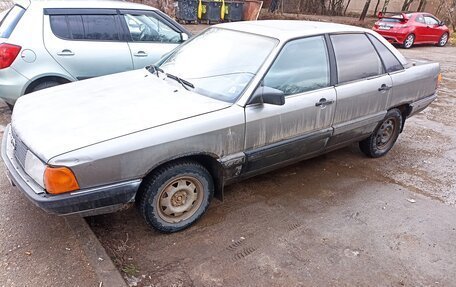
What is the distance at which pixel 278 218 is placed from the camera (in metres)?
3.41

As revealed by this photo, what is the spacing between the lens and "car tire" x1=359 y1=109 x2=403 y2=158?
15.0 ft

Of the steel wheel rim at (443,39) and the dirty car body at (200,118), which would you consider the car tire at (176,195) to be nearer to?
the dirty car body at (200,118)

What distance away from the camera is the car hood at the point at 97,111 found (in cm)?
260

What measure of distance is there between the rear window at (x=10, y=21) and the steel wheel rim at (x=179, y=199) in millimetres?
3384

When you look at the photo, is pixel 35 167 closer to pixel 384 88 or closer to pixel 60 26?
pixel 60 26

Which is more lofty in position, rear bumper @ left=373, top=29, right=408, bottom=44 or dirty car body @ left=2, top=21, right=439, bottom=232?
dirty car body @ left=2, top=21, right=439, bottom=232

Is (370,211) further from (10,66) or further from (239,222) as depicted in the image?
(10,66)

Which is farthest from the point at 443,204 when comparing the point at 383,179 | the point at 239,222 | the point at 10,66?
the point at 10,66

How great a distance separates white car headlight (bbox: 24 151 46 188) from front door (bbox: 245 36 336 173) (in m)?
1.59

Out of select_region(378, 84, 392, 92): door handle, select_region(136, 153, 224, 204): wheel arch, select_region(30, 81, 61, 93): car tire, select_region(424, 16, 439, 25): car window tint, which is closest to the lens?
select_region(136, 153, 224, 204): wheel arch

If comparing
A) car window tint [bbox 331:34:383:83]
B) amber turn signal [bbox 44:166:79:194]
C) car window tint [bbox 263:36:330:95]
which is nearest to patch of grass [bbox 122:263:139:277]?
amber turn signal [bbox 44:166:79:194]

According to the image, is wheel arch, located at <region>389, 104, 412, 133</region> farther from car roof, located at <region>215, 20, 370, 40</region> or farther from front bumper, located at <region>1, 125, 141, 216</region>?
front bumper, located at <region>1, 125, 141, 216</region>

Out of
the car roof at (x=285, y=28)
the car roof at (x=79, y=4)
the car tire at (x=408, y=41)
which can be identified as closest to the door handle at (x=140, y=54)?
the car roof at (x=79, y=4)

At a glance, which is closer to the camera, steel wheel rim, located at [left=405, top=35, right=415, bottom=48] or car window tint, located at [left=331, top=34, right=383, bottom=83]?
car window tint, located at [left=331, top=34, right=383, bottom=83]
